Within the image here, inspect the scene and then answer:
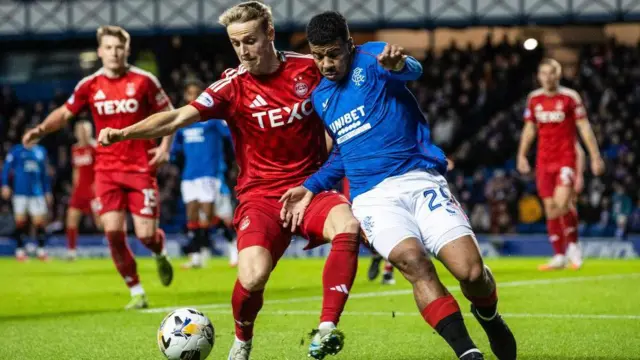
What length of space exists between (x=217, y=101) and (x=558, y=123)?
8.72 metres

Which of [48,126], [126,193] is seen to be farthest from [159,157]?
[48,126]

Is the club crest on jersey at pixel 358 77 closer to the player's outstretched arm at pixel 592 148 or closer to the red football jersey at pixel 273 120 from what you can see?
the red football jersey at pixel 273 120

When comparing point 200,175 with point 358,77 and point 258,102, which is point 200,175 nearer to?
point 258,102

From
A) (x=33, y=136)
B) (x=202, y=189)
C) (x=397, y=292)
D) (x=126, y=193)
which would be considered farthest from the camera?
(x=202, y=189)

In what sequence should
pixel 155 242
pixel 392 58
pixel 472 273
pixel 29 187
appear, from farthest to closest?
pixel 29 187, pixel 155 242, pixel 392 58, pixel 472 273

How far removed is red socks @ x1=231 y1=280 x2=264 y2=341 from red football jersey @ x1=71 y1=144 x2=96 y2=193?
45.4 ft

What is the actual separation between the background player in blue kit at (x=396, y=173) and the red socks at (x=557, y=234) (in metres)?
8.99

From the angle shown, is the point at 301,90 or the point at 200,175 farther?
the point at 200,175

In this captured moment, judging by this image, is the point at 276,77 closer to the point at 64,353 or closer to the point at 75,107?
the point at 64,353

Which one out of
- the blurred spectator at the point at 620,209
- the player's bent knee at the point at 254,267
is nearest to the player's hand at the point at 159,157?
the player's bent knee at the point at 254,267

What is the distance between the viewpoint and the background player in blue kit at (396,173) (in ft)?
17.8

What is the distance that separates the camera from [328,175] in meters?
6.19

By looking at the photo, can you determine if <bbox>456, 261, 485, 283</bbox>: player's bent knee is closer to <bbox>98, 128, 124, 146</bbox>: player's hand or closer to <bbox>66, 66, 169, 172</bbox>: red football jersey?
<bbox>98, 128, 124, 146</bbox>: player's hand

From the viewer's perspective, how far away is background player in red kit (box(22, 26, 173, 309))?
9.88 m
